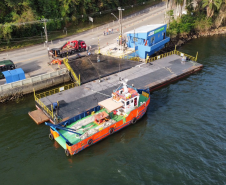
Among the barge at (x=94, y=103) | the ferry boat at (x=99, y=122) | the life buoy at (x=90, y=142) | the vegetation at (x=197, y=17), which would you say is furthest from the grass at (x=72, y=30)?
the life buoy at (x=90, y=142)

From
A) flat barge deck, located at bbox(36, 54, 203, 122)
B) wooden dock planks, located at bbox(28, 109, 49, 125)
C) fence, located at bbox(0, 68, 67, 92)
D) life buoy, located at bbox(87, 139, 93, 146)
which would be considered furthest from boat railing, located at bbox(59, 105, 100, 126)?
fence, located at bbox(0, 68, 67, 92)

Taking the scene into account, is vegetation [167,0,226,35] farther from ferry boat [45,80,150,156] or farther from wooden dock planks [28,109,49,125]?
wooden dock planks [28,109,49,125]

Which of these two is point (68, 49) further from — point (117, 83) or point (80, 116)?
point (80, 116)

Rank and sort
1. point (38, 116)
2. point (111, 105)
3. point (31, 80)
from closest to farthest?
point (111, 105) < point (38, 116) < point (31, 80)

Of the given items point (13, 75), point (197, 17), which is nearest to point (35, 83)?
point (13, 75)

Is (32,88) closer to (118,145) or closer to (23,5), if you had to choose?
(118,145)

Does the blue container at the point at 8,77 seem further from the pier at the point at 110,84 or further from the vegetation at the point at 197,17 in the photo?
the vegetation at the point at 197,17
